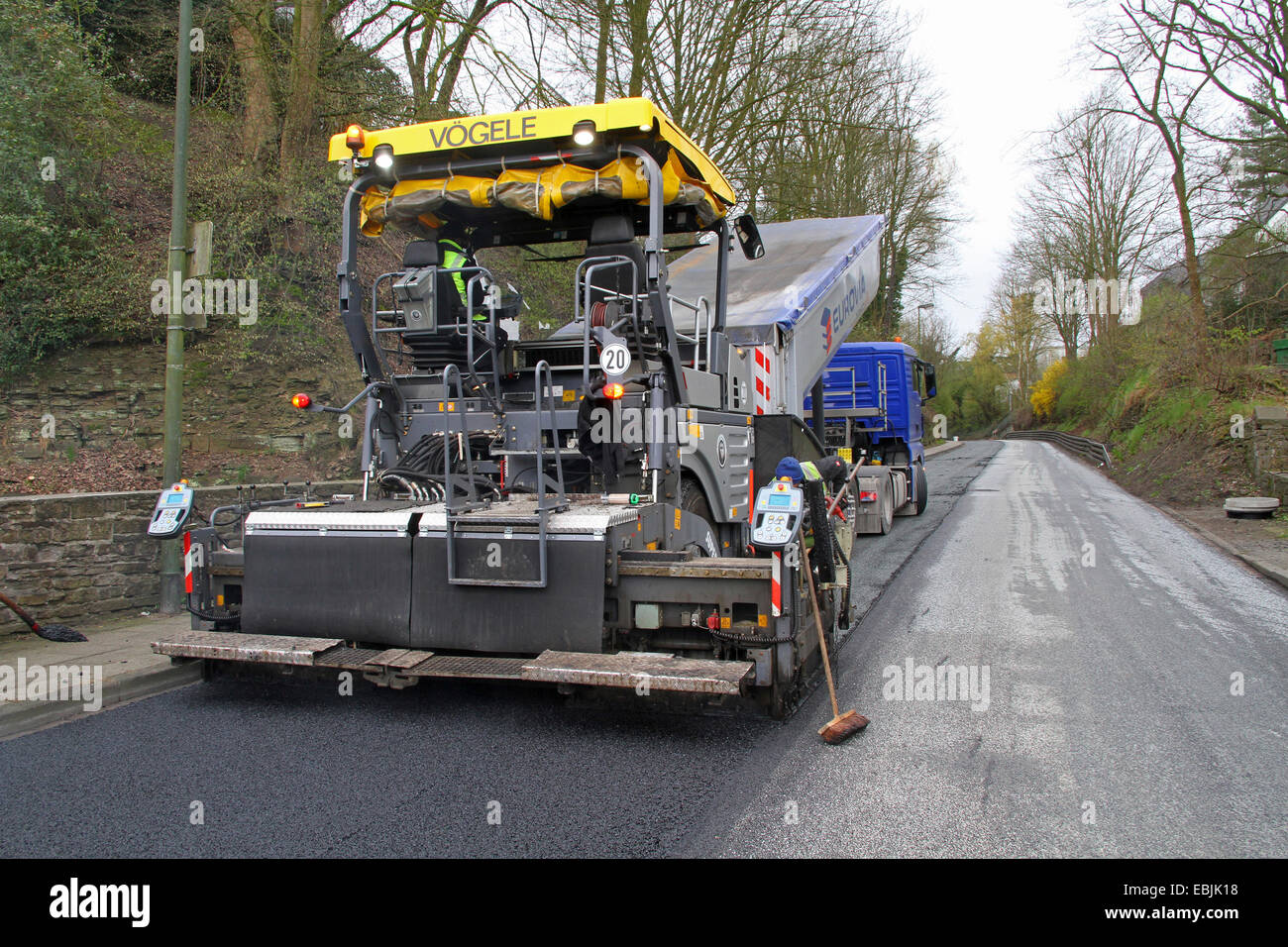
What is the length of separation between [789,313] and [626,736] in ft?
16.6

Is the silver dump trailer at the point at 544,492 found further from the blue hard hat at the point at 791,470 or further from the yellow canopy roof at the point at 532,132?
the blue hard hat at the point at 791,470

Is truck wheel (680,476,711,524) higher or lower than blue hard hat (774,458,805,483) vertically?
lower

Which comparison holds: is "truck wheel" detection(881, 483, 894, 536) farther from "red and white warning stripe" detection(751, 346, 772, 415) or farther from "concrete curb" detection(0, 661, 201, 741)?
A: "concrete curb" detection(0, 661, 201, 741)

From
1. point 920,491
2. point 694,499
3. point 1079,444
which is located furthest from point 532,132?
point 1079,444

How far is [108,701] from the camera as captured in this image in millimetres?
5496

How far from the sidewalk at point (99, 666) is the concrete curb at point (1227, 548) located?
10.4 m

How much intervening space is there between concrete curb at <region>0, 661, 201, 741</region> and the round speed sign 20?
326 cm

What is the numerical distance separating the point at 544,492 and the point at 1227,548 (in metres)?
10.4

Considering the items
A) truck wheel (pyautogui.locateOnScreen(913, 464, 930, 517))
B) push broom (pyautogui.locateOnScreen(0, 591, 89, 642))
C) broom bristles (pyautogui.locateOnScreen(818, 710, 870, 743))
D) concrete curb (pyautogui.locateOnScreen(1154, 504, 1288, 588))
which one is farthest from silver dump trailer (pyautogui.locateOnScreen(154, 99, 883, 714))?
truck wheel (pyautogui.locateOnScreen(913, 464, 930, 517))

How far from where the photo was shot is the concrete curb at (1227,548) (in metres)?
9.12

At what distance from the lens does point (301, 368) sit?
1190 centimetres

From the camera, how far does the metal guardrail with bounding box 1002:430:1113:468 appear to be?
29017 millimetres

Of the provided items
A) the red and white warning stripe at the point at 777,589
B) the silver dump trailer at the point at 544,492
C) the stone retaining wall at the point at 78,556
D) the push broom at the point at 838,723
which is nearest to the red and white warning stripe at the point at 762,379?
the silver dump trailer at the point at 544,492
